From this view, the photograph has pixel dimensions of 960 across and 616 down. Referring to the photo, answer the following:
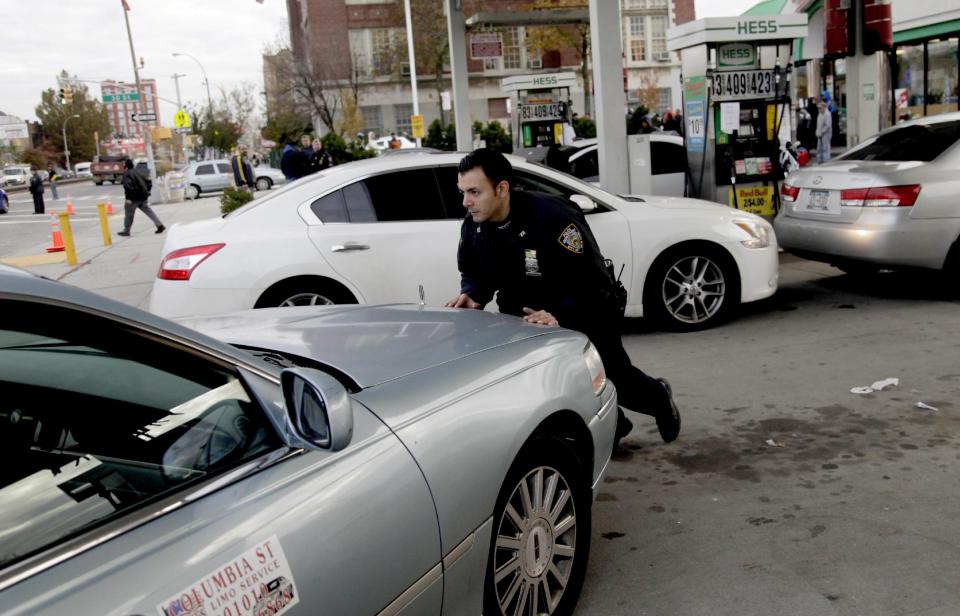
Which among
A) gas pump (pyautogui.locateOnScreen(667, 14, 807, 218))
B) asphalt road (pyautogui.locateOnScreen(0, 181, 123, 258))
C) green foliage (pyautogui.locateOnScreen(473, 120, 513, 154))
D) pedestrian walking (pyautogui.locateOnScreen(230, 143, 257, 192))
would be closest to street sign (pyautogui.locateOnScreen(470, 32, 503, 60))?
green foliage (pyautogui.locateOnScreen(473, 120, 513, 154))

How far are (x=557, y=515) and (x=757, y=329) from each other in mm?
4997

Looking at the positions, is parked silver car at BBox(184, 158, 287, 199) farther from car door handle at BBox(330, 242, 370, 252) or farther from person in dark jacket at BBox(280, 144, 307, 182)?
→ car door handle at BBox(330, 242, 370, 252)

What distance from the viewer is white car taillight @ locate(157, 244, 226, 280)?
6.77 metres

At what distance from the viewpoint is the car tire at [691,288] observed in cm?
755

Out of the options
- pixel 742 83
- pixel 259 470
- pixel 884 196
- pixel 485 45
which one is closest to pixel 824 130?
pixel 485 45

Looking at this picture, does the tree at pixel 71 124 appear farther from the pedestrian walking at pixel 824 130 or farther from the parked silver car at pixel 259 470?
the parked silver car at pixel 259 470

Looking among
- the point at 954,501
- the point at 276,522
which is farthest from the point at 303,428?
the point at 954,501

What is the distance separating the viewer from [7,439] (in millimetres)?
1998

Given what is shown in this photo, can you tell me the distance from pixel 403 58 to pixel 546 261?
5809cm

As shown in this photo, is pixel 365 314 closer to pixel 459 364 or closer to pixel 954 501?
pixel 459 364

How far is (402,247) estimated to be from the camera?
23.3 feet

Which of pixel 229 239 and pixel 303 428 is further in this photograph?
pixel 229 239

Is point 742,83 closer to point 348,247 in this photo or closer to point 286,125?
point 348,247

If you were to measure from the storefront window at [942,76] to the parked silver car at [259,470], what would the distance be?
79.5ft
